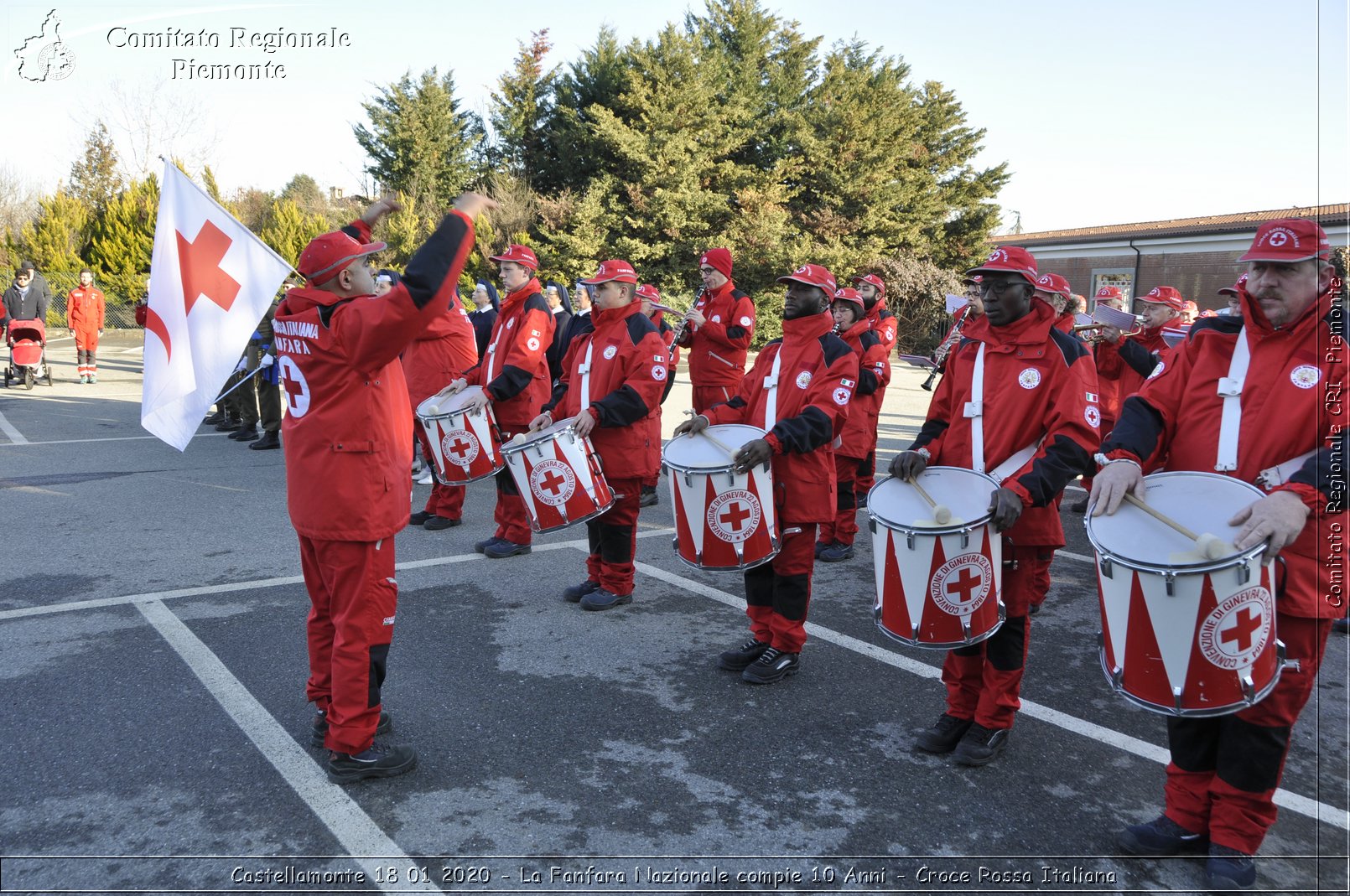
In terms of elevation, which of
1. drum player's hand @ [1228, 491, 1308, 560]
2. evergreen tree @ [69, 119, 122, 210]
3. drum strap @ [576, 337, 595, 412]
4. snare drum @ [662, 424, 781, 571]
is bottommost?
snare drum @ [662, 424, 781, 571]

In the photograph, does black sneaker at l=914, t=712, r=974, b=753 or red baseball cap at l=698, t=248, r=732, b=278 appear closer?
black sneaker at l=914, t=712, r=974, b=753

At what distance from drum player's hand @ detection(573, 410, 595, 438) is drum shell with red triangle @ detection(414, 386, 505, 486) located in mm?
A: 1325

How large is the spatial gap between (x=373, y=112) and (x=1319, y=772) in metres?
36.7

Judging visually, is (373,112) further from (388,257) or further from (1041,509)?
(1041,509)

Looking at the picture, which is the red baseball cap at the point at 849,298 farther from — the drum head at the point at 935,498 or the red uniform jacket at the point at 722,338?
the drum head at the point at 935,498

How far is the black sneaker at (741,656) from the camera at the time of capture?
484 cm

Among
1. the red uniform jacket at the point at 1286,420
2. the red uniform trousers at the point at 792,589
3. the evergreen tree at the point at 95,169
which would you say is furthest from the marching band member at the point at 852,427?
the evergreen tree at the point at 95,169

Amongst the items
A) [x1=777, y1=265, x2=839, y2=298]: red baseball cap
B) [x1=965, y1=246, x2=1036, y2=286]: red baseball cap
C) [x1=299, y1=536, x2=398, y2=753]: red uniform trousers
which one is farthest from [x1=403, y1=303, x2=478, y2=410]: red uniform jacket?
[x1=965, y1=246, x2=1036, y2=286]: red baseball cap

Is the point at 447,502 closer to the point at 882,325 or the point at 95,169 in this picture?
the point at 882,325

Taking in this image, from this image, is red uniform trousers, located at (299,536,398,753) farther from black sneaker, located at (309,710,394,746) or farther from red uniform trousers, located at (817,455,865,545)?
red uniform trousers, located at (817,455,865,545)

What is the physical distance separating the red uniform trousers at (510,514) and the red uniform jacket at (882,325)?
3374 mm

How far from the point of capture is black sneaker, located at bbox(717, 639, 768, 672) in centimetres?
484

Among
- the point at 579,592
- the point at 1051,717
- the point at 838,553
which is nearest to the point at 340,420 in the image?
the point at 579,592

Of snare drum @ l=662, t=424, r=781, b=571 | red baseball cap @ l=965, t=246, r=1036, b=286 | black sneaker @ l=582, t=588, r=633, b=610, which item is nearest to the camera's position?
red baseball cap @ l=965, t=246, r=1036, b=286
